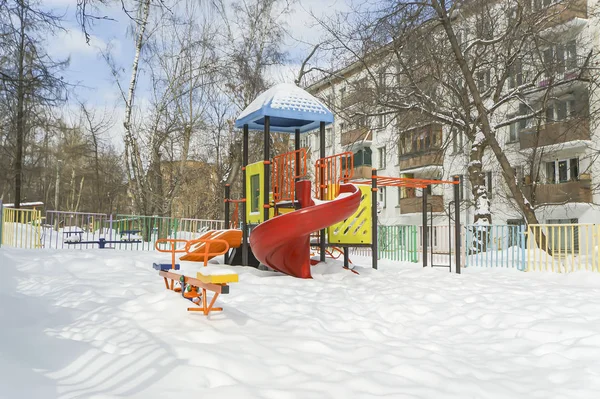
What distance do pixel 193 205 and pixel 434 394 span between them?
40.6 meters

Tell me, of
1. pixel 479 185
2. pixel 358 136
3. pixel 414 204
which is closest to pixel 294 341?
pixel 479 185

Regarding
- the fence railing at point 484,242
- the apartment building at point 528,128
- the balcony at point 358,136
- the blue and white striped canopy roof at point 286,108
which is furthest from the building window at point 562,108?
the blue and white striped canopy roof at point 286,108

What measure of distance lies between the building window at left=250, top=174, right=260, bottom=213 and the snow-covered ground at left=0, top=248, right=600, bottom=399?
9.65 ft

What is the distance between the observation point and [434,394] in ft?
11.7

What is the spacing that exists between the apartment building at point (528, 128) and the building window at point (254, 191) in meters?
5.79

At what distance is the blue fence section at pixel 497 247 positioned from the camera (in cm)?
1386

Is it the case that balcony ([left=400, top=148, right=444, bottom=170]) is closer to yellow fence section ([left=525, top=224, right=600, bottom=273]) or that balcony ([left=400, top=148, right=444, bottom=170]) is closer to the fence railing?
the fence railing

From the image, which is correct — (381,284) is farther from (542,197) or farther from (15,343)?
(542,197)

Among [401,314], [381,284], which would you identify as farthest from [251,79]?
[401,314]

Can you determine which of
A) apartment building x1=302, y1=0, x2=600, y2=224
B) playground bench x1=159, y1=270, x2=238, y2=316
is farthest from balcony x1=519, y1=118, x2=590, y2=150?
playground bench x1=159, y1=270, x2=238, y2=316

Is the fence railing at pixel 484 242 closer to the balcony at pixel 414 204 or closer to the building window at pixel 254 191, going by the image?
the building window at pixel 254 191

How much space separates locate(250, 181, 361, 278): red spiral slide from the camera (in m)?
8.69

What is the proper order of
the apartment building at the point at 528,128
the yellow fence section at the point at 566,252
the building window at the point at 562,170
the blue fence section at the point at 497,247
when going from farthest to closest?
the building window at the point at 562,170
the apartment building at the point at 528,128
the blue fence section at the point at 497,247
the yellow fence section at the point at 566,252

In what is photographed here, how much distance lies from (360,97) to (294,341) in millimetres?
14877
